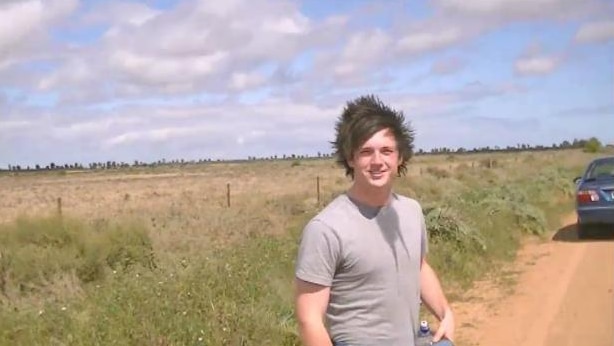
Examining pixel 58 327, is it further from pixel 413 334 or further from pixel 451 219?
pixel 451 219

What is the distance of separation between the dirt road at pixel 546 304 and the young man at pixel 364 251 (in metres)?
4.47

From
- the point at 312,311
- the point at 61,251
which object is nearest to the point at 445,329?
the point at 312,311

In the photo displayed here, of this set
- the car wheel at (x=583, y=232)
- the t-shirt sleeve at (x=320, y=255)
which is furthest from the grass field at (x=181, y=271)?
the car wheel at (x=583, y=232)

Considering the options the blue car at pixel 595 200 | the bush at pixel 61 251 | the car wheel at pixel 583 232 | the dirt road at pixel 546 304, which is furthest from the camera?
the car wheel at pixel 583 232

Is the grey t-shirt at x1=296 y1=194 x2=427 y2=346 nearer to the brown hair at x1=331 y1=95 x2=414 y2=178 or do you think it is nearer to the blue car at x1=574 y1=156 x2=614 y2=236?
the brown hair at x1=331 y1=95 x2=414 y2=178

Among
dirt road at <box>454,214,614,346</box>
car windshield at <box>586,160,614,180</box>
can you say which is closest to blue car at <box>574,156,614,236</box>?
car windshield at <box>586,160,614,180</box>

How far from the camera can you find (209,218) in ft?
61.3

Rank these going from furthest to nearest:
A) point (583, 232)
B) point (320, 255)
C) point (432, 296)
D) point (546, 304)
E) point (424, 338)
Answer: point (583, 232) < point (546, 304) < point (432, 296) < point (424, 338) < point (320, 255)

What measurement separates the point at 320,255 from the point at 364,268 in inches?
7.0

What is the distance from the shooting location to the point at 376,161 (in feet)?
8.36

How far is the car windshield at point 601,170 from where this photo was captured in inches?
517

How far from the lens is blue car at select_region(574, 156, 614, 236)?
40.6 ft

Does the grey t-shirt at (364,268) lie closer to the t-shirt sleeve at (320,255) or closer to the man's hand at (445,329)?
the t-shirt sleeve at (320,255)

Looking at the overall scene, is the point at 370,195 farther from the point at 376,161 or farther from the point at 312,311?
the point at 312,311
